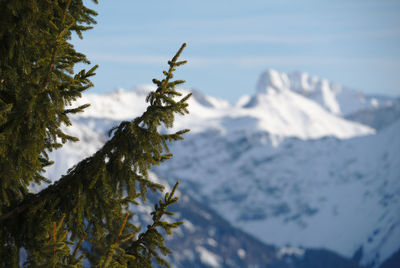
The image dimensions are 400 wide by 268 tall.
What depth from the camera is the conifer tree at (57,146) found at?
7090mm

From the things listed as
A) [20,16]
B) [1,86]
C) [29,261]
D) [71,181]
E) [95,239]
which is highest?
[20,16]

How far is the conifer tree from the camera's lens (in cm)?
709

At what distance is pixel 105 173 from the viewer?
7.73m

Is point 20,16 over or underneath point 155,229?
over

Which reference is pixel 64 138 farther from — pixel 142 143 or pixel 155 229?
pixel 155 229

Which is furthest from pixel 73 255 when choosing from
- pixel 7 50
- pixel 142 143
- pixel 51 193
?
pixel 7 50

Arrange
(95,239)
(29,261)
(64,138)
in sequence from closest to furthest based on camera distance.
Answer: (29,261) → (64,138) → (95,239)

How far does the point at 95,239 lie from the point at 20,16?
11.5 feet

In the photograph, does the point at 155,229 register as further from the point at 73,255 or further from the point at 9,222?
the point at 9,222

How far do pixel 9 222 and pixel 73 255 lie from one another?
1.37 meters

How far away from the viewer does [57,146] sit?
26.7 feet

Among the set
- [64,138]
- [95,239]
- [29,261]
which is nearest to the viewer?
[29,261]

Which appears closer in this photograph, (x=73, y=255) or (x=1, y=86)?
(x=73, y=255)

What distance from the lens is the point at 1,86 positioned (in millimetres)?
7828
